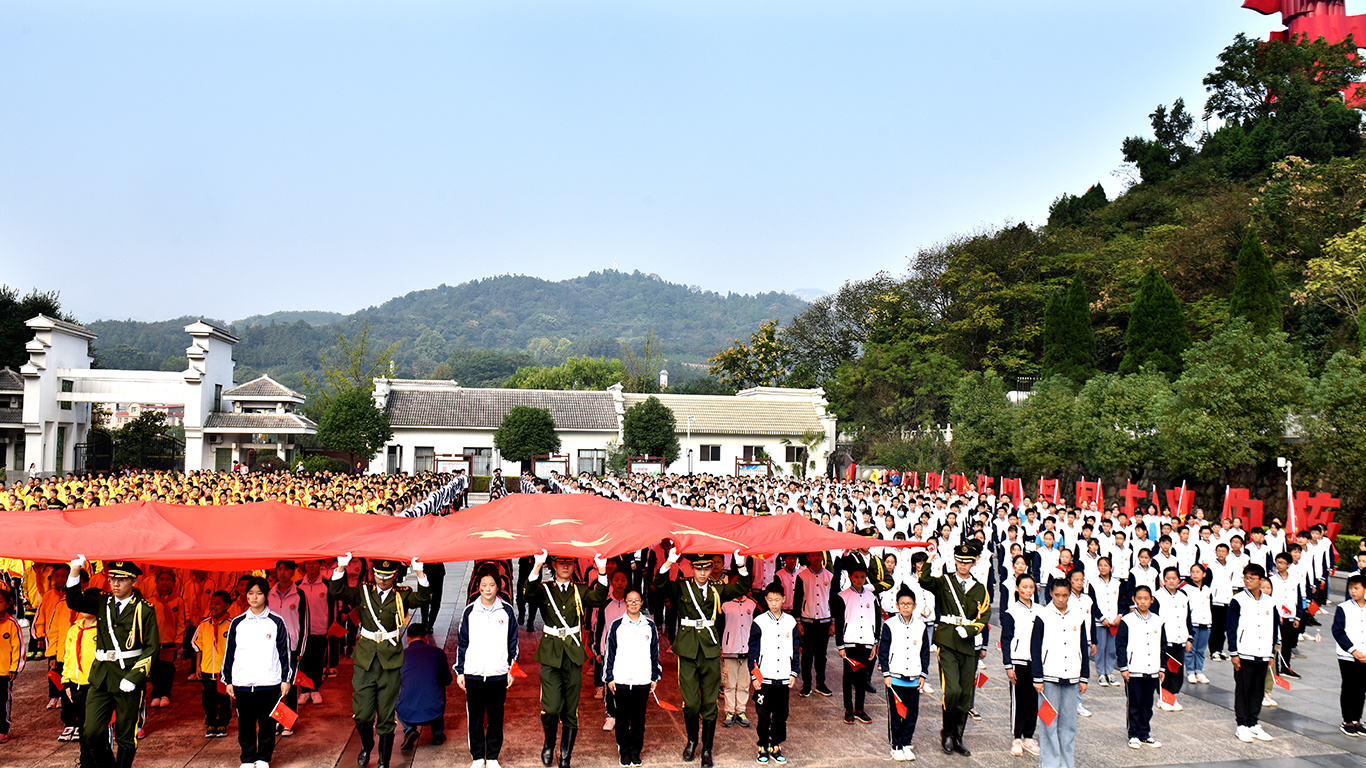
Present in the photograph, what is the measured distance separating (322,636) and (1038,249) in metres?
43.4

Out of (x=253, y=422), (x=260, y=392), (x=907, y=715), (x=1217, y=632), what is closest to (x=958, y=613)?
(x=907, y=715)

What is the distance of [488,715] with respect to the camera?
303 inches

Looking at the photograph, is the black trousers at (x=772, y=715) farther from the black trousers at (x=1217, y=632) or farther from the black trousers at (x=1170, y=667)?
the black trousers at (x=1217, y=632)

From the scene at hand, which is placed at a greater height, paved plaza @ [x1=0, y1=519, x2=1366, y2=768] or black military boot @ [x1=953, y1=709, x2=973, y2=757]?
black military boot @ [x1=953, y1=709, x2=973, y2=757]

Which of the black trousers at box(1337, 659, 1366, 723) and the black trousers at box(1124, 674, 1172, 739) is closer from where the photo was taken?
the black trousers at box(1124, 674, 1172, 739)

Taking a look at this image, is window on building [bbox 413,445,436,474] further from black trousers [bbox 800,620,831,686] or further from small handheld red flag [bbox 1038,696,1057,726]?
small handheld red flag [bbox 1038,696,1057,726]

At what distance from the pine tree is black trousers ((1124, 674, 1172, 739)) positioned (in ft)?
84.6

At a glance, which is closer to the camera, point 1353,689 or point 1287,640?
point 1353,689

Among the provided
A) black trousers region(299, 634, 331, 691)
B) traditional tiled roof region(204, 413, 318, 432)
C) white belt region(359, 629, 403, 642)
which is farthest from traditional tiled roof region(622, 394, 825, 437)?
white belt region(359, 629, 403, 642)

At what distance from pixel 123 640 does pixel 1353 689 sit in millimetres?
11010

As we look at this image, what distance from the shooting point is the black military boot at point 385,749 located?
749cm

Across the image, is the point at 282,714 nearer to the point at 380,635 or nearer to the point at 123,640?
the point at 380,635

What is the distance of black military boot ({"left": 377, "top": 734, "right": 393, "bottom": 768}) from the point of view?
7488 millimetres

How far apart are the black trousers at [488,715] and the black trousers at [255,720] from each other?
5.19 feet
